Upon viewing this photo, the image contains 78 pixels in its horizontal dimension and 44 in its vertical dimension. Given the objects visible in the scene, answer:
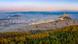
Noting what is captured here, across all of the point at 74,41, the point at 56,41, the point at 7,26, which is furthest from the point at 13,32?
the point at 74,41

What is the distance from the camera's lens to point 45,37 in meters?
3.05

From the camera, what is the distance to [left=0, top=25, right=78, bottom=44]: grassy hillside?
2922 mm

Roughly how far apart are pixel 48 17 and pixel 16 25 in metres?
0.57

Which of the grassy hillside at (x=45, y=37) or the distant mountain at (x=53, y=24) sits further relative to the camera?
the distant mountain at (x=53, y=24)

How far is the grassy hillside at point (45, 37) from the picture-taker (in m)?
2.92

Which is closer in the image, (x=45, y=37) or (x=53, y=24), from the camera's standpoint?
(x=45, y=37)

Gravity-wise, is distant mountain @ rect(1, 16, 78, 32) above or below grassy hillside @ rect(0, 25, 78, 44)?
above

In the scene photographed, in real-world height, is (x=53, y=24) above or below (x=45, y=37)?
above

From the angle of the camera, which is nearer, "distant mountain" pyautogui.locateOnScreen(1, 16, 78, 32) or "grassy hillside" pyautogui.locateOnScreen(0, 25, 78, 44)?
"grassy hillside" pyautogui.locateOnScreen(0, 25, 78, 44)

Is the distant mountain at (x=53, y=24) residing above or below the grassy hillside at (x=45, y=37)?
above

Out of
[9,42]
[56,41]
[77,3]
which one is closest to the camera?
[9,42]

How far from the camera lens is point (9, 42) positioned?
2893 millimetres

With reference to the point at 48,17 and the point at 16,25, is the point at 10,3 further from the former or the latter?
the point at 48,17

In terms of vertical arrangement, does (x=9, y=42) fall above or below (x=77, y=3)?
below
